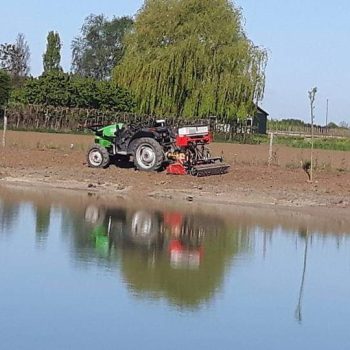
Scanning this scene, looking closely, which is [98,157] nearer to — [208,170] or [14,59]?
[208,170]

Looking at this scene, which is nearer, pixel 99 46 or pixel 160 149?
pixel 160 149

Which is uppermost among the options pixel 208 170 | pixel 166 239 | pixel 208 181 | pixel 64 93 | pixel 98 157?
pixel 64 93

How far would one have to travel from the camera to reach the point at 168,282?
12508 millimetres

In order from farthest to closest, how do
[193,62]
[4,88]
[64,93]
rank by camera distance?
[64,93] < [4,88] < [193,62]

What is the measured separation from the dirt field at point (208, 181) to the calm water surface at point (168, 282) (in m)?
4.22

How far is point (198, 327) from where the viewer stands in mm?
9945

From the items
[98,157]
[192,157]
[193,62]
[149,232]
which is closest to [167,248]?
[149,232]

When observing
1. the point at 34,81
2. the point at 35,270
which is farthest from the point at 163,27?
the point at 35,270

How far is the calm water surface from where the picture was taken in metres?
9.57

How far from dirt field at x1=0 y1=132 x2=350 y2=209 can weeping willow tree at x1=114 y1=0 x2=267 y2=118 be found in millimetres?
31291

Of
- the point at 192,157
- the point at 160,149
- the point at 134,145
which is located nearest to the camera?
the point at 160,149

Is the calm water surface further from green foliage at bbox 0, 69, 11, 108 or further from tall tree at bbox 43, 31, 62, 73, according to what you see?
tall tree at bbox 43, 31, 62, 73

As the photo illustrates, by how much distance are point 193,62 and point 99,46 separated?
6277cm

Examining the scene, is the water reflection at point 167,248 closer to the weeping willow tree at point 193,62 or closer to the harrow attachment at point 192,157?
the harrow attachment at point 192,157
